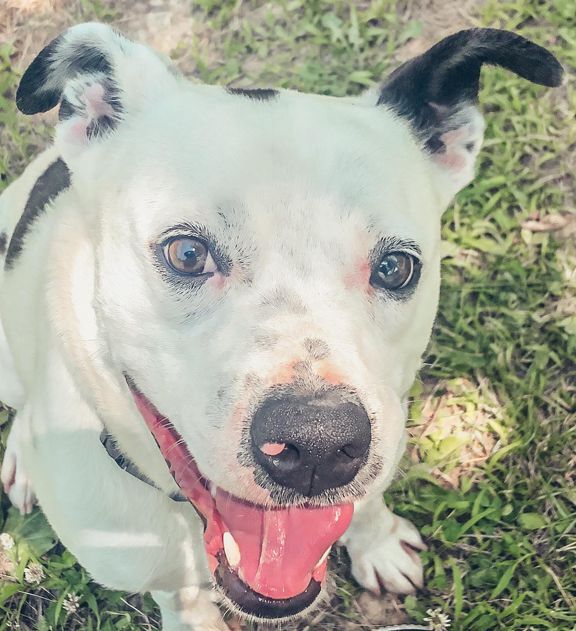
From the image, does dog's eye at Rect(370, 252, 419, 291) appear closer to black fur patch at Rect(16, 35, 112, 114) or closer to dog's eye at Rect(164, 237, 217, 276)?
dog's eye at Rect(164, 237, 217, 276)

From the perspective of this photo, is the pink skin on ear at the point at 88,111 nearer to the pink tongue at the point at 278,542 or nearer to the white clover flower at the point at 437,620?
the pink tongue at the point at 278,542

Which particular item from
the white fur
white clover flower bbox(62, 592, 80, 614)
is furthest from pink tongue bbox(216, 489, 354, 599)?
white clover flower bbox(62, 592, 80, 614)

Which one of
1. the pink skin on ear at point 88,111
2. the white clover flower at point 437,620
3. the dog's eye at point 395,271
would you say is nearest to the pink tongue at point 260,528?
the dog's eye at point 395,271

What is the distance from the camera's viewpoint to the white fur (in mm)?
2180

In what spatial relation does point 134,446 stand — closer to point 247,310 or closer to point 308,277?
point 247,310

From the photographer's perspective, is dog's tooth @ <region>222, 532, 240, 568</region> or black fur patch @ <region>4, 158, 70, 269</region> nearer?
dog's tooth @ <region>222, 532, 240, 568</region>

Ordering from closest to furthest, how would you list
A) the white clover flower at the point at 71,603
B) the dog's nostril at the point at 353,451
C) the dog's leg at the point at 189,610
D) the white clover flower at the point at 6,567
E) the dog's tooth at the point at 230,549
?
the dog's nostril at the point at 353,451 < the dog's tooth at the point at 230,549 < the dog's leg at the point at 189,610 < the white clover flower at the point at 71,603 < the white clover flower at the point at 6,567

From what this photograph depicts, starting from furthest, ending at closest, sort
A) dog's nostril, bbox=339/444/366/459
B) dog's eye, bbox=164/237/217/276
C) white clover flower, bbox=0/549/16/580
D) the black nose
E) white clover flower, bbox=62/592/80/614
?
white clover flower, bbox=0/549/16/580 → white clover flower, bbox=62/592/80/614 → dog's eye, bbox=164/237/217/276 → dog's nostril, bbox=339/444/366/459 → the black nose

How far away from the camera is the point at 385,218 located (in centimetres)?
231

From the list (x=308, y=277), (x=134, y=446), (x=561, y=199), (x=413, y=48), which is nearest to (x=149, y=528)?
(x=134, y=446)

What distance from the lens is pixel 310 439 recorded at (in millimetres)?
1999

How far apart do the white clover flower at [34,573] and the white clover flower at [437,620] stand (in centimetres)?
191

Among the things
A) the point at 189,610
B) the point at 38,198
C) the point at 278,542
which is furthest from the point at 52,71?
the point at 189,610

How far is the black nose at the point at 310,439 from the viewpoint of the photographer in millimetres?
1988
